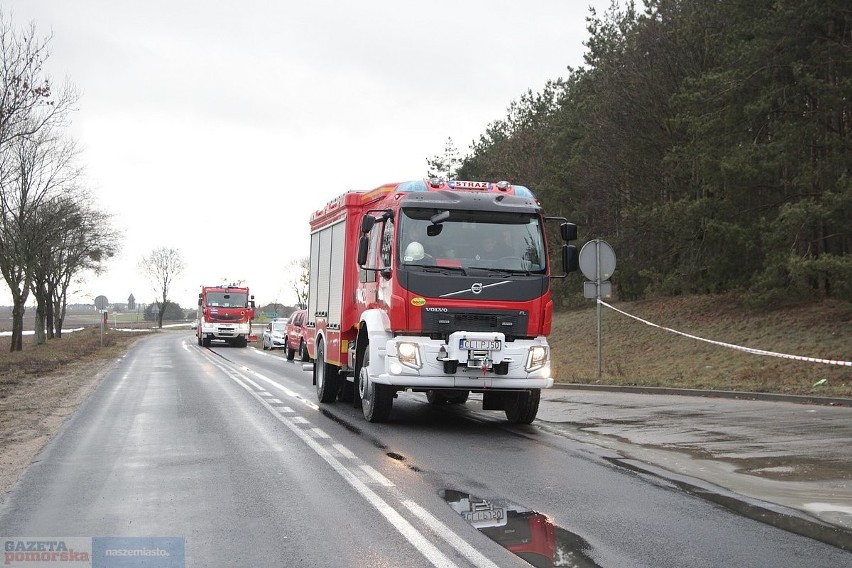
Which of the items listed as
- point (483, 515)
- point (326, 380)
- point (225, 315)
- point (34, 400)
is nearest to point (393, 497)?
point (483, 515)

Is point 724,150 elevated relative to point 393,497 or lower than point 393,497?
elevated

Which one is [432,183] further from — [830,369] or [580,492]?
[830,369]

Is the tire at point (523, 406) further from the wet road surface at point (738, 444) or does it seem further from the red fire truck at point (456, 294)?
the wet road surface at point (738, 444)

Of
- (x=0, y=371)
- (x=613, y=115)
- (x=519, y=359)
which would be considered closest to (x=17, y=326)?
(x=0, y=371)

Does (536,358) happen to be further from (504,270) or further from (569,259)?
(569,259)

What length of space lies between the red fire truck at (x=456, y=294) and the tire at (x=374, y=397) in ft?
0.05

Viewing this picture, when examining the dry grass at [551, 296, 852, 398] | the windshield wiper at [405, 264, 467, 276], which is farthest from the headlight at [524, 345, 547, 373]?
the dry grass at [551, 296, 852, 398]

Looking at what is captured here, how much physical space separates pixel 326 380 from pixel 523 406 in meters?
4.22

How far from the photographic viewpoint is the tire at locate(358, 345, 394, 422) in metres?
12.1

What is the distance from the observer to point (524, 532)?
594 centimetres

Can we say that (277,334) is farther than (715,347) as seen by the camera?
Yes

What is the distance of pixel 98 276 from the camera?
2579 inches

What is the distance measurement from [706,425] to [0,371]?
21.2m

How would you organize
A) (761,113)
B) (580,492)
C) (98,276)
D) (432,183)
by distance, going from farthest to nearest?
(98,276) → (761,113) → (432,183) → (580,492)
